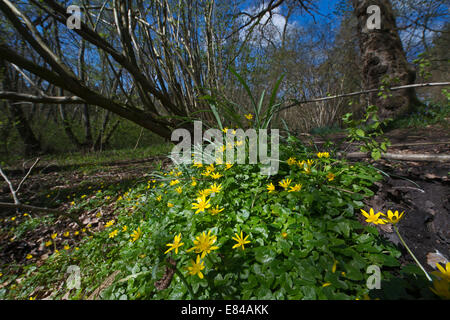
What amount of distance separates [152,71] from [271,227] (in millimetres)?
2854

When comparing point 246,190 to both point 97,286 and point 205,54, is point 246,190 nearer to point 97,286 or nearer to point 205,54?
point 97,286

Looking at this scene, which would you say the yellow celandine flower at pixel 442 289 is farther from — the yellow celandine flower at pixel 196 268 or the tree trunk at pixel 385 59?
the tree trunk at pixel 385 59

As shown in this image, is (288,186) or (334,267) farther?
(288,186)

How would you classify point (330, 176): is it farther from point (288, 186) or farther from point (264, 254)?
point (264, 254)

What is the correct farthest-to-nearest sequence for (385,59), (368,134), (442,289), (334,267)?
1. (385,59)
2. (368,134)
3. (334,267)
4. (442,289)

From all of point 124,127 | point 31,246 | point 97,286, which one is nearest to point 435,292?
point 97,286

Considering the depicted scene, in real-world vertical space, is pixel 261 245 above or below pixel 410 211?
below

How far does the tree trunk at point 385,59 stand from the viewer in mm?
3367

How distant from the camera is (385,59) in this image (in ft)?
11.1

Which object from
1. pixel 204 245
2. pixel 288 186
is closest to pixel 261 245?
pixel 204 245

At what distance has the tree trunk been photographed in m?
3.37

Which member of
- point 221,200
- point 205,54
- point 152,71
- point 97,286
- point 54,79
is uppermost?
point 205,54

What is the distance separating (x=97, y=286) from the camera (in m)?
1.07

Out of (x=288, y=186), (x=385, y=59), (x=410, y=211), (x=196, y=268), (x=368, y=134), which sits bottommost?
(x=196, y=268)
